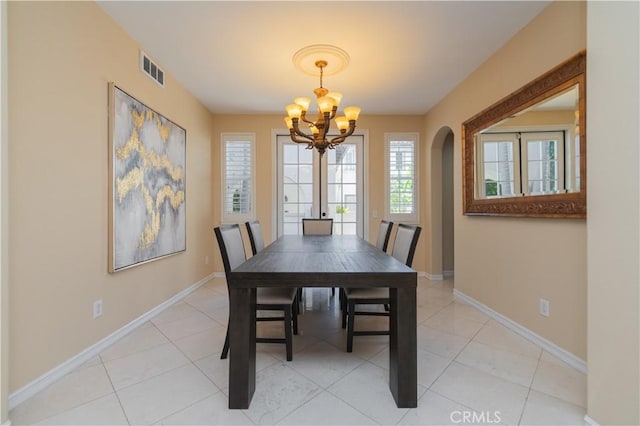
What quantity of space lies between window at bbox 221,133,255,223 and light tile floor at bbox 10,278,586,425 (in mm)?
2276

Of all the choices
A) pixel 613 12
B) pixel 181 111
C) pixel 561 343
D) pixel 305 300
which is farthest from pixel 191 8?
pixel 561 343

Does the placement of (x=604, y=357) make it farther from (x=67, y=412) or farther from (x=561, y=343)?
(x=67, y=412)

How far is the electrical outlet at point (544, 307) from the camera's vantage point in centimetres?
219

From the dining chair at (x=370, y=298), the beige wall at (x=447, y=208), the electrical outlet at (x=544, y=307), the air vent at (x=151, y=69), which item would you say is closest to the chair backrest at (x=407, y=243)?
the dining chair at (x=370, y=298)

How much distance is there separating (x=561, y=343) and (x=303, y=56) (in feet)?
10.1

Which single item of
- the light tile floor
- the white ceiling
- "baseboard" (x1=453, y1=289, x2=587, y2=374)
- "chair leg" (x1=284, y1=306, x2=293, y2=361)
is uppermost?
the white ceiling

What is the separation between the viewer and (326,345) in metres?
2.21

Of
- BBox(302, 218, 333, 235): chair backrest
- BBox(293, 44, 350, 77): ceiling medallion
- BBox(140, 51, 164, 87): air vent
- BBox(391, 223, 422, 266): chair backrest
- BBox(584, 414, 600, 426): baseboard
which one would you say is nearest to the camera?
BBox(584, 414, 600, 426): baseboard

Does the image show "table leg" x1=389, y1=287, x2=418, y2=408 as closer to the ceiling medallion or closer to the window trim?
the window trim

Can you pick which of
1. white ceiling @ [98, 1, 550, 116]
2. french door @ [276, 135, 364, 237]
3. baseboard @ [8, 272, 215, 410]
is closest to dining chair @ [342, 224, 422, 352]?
white ceiling @ [98, 1, 550, 116]

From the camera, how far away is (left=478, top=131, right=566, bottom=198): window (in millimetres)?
2086

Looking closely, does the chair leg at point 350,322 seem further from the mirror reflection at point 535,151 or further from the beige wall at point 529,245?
the mirror reflection at point 535,151

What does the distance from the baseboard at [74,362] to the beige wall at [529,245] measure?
3311mm

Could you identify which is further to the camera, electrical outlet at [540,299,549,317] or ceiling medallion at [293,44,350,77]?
ceiling medallion at [293,44,350,77]
